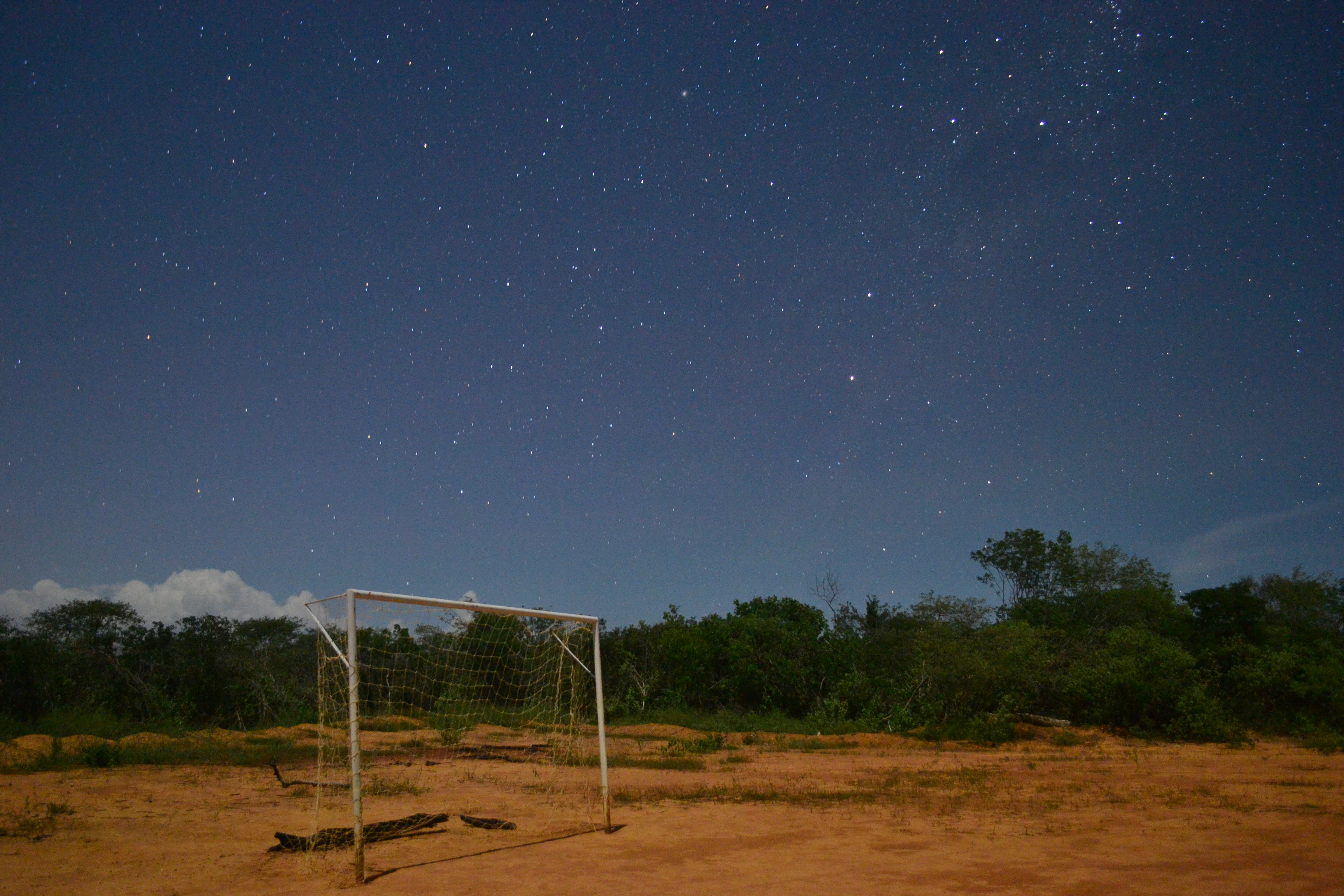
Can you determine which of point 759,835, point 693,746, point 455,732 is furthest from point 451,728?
point 759,835

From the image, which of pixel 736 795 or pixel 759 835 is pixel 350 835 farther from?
pixel 736 795

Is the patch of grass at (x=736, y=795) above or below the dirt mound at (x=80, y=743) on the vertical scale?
below

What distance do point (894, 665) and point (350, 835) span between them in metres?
25.5

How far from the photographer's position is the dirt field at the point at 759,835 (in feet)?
22.8

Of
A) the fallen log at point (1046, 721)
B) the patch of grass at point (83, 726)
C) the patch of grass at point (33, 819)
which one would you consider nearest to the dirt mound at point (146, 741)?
the patch of grass at point (83, 726)

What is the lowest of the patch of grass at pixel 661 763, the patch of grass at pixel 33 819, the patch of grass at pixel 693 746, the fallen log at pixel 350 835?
the patch of grass at pixel 693 746

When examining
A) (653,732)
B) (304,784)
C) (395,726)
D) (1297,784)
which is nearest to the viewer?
(1297,784)

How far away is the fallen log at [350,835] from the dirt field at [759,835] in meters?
0.26

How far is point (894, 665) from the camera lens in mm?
30750

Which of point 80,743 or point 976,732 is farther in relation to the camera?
point 976,732

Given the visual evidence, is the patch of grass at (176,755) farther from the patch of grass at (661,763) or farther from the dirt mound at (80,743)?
the patch of grass at (661,763)

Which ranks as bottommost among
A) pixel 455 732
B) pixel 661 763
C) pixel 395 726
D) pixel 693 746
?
pixel 693 746

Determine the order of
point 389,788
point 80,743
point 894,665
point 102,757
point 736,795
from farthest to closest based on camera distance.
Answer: point 894,665
point 80,743
point 102,757
point 389,788
point 736,795

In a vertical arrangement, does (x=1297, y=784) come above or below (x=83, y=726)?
below
